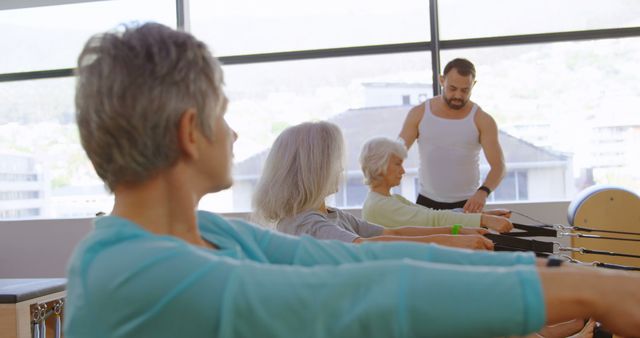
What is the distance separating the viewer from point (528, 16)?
5.39 metres

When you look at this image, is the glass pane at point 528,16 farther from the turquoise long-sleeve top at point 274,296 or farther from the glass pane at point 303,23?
the turquoise long-sleeve top at point 274,296

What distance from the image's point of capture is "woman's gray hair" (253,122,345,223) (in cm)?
A: 234

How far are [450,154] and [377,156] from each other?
865mm

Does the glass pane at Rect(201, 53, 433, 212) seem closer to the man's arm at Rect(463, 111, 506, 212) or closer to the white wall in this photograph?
the white wall

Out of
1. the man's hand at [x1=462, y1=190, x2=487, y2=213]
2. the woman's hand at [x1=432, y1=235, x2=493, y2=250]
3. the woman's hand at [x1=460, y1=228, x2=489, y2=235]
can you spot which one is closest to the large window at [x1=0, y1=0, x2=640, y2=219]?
the man's hand at [x1=462, y1=190, x2=487, y2=213]

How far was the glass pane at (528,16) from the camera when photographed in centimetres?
532

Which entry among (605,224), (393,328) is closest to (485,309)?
(393,328)

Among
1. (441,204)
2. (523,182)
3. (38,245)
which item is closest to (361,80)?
(523,182)

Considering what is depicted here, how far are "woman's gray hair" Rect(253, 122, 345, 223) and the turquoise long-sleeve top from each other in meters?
1.57

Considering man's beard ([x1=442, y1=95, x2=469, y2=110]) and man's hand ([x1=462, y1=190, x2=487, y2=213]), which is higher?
man's beard ([x1=442, y1=95, x2=469, y2=110])

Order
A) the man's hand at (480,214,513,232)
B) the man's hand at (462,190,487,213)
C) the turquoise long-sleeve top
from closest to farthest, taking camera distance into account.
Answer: the turquoise long-sleeve top
the man's hand at (480,214,513,232)
the man's hand at (462,190,487,213)

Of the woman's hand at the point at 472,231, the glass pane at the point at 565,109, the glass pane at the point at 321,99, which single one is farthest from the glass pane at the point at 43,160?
the woman's hand at the point at 472,231

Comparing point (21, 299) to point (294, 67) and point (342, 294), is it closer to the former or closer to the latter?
point (342, 294)

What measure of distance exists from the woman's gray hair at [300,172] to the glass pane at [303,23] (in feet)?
10.8
